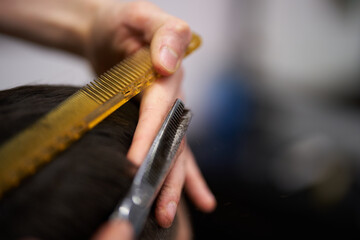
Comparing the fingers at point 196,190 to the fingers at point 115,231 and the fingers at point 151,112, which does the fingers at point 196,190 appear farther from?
the fingers at point 115,231

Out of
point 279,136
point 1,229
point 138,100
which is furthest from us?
point 279,136

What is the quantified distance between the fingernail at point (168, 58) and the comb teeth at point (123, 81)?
27 millimetres

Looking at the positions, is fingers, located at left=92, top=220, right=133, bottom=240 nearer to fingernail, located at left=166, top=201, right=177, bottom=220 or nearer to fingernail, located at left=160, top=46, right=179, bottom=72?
fingernail, located at left=166, top=201, right=177, bottom=220

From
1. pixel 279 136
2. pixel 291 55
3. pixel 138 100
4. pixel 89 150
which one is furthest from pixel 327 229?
pixel 291 55

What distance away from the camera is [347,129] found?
Result: 1.71 m

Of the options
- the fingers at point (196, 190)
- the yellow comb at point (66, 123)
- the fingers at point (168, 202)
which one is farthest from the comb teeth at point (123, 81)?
the fingers at point (196, 190)

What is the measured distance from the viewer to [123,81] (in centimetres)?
54

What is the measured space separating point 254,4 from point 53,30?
1.27 metres

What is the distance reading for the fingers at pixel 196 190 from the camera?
0.84m

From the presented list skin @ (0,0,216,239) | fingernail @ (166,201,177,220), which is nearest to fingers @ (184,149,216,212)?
skin @ (0,0,216,239)

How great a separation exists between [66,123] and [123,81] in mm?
149

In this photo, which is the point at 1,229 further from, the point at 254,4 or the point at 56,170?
the point at 254,4

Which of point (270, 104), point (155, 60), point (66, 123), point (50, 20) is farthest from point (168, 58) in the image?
point (270, 104)

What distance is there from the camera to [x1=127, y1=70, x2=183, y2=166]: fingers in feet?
1.44
